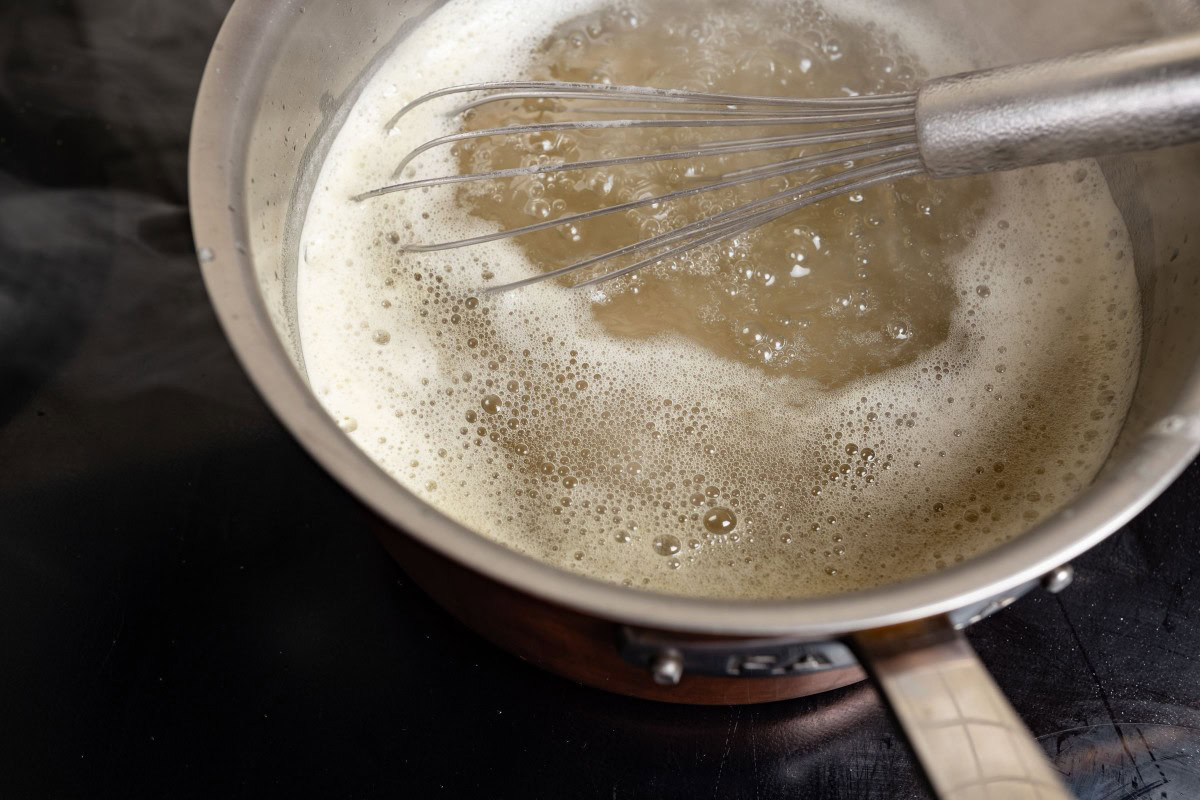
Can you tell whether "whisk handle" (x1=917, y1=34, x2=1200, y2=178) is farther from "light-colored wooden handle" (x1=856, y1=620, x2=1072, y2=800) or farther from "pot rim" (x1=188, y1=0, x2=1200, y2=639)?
"light-colored wooden handle" (x1=856, y1=620, x2=1072, y2=800)

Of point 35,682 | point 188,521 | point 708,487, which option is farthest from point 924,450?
point 35,682

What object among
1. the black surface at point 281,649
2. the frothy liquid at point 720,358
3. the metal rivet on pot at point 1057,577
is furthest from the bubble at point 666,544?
the metal rivet on pot at point 1057,577

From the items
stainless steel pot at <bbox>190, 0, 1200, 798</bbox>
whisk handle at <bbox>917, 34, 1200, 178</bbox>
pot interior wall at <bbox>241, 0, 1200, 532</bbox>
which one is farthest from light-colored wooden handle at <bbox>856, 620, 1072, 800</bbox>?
whisk handle at <bbox>917, 34, 1200, 178</bbox>

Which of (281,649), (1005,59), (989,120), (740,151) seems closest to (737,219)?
(740,151)

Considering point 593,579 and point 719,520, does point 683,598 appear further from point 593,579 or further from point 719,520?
point 719,520

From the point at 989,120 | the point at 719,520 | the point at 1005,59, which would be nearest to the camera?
the point at 989,120

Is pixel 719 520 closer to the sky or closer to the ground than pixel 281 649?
closer to the sky
